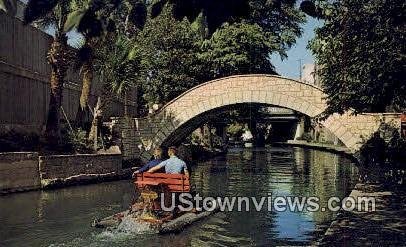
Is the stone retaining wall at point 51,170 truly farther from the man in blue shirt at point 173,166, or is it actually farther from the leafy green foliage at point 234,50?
the leafy green foliage at point 234,50

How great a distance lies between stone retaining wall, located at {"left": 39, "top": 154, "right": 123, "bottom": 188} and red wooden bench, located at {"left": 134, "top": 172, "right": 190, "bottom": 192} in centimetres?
810

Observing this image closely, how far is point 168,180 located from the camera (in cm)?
1321

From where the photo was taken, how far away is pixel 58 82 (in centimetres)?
2255

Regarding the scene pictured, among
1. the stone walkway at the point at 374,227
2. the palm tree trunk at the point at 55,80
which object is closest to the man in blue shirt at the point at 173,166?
the stone walkway at the point at 374,227

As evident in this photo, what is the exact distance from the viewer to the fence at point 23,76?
68.2 ft

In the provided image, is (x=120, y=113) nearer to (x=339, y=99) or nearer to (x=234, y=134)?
(x=339, y=99)

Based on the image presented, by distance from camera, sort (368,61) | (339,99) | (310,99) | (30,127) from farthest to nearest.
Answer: (310,99) < (30,127) < (339,99) < (368,61)

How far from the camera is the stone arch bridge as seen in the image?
1088 inches

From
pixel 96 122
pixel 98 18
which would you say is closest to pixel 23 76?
pixel 96 122

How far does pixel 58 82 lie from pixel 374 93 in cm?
1303

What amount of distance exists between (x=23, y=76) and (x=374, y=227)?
1630 cm

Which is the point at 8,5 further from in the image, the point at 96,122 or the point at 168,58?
the point at 168,58

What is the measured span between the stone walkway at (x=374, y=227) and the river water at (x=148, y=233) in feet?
4.36

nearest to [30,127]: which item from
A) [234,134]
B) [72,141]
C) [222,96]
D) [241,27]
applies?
[72,141]
